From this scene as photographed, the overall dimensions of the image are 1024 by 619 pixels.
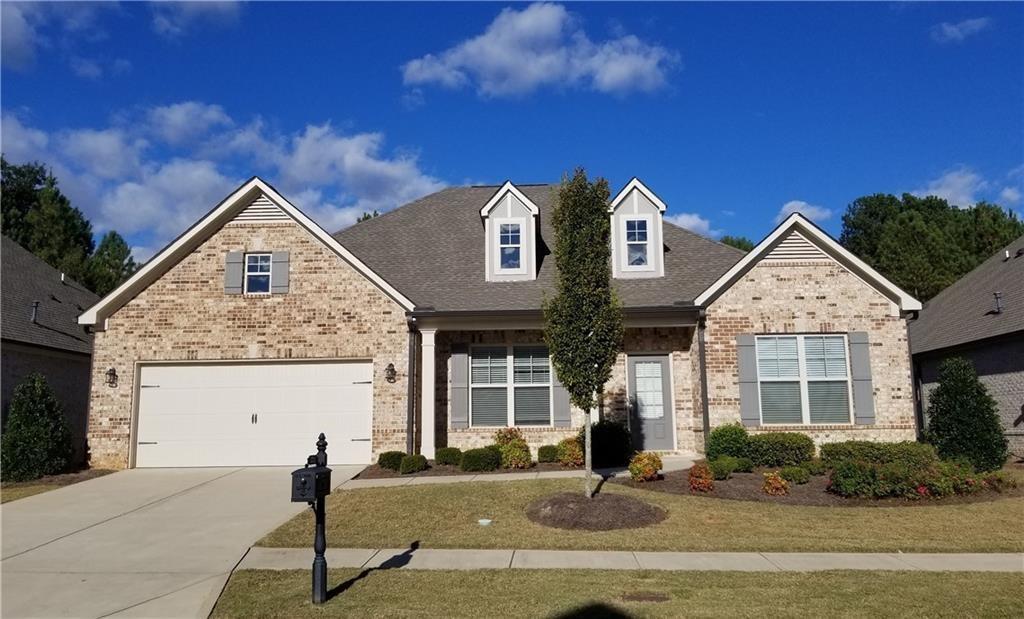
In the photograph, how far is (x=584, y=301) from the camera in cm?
1045

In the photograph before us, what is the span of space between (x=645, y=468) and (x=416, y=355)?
590 centimetres

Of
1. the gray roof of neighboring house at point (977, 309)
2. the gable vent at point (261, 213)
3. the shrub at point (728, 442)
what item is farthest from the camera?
the gray roof of neighboring house at point (977, 309)

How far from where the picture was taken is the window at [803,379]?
14242 millimetres

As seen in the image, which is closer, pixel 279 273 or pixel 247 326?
pixel 247 326

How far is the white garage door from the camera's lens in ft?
47.8

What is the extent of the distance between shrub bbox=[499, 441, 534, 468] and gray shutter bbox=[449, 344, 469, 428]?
1813 millimetres

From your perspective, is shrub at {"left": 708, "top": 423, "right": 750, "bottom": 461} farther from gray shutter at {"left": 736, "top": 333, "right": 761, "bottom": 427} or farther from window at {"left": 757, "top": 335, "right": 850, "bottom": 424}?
window at {"left": 757, "top": 335, "right": 850, "bottom": 424}

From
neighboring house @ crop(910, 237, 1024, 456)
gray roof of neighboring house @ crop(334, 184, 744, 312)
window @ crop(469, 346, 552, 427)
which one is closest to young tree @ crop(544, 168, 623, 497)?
gray roof of neighboring house @ crop(334, 184, 744, 312)

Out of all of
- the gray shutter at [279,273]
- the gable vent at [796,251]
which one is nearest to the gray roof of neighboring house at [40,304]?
the gray shutter at [279,273]

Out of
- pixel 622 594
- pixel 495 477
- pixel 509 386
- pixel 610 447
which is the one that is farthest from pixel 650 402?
pixel 622 594

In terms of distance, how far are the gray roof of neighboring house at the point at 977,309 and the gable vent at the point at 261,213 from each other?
1796 cm

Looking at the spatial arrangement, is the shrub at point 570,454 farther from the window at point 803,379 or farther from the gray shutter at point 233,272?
the gray shutter at point 233,272

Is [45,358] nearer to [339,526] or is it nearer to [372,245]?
[372,245]

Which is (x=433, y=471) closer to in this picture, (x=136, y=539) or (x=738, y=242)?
(x=136, y=539)
